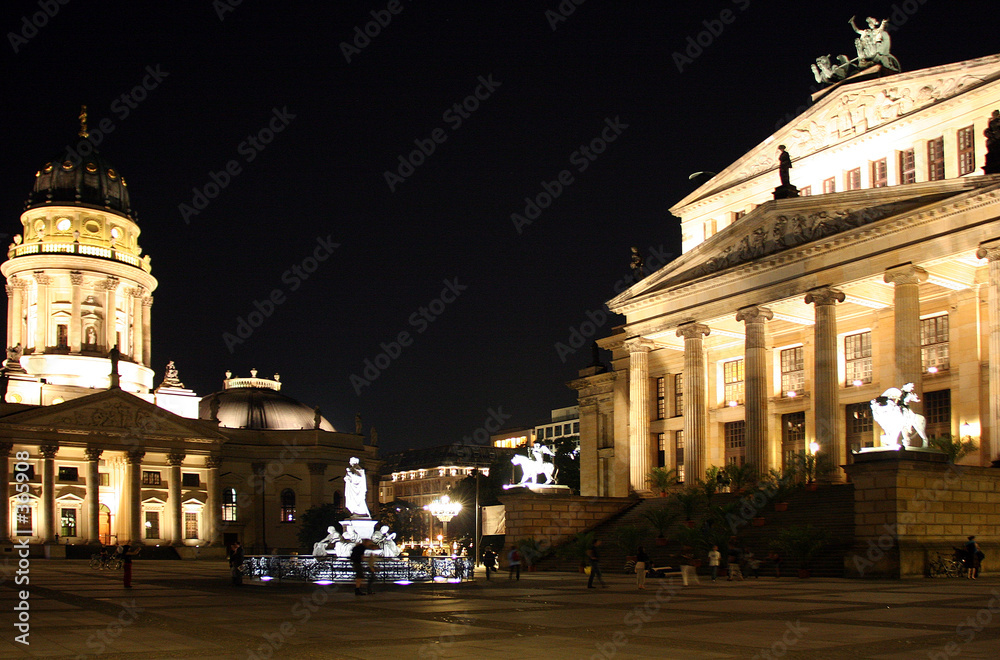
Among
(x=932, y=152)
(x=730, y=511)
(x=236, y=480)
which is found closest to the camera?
(x=730, y=511)

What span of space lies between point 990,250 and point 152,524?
79218 millimetres

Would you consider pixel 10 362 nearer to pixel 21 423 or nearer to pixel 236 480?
pixel 21 423

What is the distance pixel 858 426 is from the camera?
5478 cm

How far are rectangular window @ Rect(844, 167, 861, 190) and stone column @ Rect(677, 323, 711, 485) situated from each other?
1053 cm

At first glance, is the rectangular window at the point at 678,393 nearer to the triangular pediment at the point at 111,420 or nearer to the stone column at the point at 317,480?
the triangular pediment at the point at 111,420

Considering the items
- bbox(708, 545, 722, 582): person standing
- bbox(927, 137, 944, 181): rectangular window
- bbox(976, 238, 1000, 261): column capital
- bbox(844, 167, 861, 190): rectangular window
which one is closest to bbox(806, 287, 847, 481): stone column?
bbox(844, 167, 861, 190): rectangular window

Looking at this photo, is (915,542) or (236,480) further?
(236,480)

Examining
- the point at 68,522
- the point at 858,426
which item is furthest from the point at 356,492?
the point at 68,522

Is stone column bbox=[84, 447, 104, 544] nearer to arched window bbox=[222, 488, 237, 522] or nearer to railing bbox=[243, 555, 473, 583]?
arched window bbox=[222, 488, 237, 522]

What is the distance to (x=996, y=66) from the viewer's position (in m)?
46.8

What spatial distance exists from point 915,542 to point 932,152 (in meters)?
21.5

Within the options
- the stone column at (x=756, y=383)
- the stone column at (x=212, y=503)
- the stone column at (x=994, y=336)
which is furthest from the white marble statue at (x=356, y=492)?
the stone column at (x=212, y=503)

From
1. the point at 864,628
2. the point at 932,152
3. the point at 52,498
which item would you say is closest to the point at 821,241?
the point at 932,152

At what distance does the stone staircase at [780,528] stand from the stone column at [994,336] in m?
6.03
